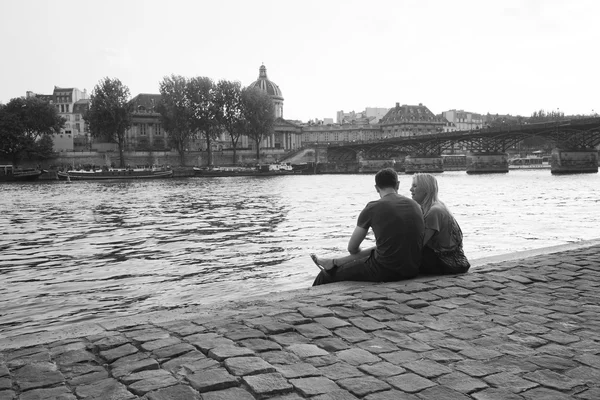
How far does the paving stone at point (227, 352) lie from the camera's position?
4691mm

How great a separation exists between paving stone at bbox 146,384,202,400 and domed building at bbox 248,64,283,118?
175 meters

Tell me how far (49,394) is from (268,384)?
1.38 meters

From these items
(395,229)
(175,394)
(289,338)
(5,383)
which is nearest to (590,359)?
(289,338)

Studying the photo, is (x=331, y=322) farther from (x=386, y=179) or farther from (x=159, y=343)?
(x=386, y=179)

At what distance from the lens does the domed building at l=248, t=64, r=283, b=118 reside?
584 feet

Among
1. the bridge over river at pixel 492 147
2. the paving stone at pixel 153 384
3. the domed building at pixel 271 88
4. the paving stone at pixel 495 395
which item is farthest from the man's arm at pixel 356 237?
the domed building at pixel 271 88

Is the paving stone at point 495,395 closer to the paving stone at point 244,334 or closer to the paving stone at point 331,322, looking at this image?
the paving stone at point 331,322

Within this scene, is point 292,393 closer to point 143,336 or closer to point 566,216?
point 143,336

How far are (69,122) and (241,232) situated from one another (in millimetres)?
132431

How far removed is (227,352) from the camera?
4.79 meters

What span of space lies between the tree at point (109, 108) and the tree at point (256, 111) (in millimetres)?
17786

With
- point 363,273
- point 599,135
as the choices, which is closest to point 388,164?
point 599,135

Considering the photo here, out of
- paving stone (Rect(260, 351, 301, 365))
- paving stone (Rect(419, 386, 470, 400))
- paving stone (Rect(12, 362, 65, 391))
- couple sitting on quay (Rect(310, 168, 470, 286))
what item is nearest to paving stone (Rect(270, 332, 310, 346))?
paving stone (Rect(260, 351, 301, 365))

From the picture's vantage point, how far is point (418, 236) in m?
7.41
